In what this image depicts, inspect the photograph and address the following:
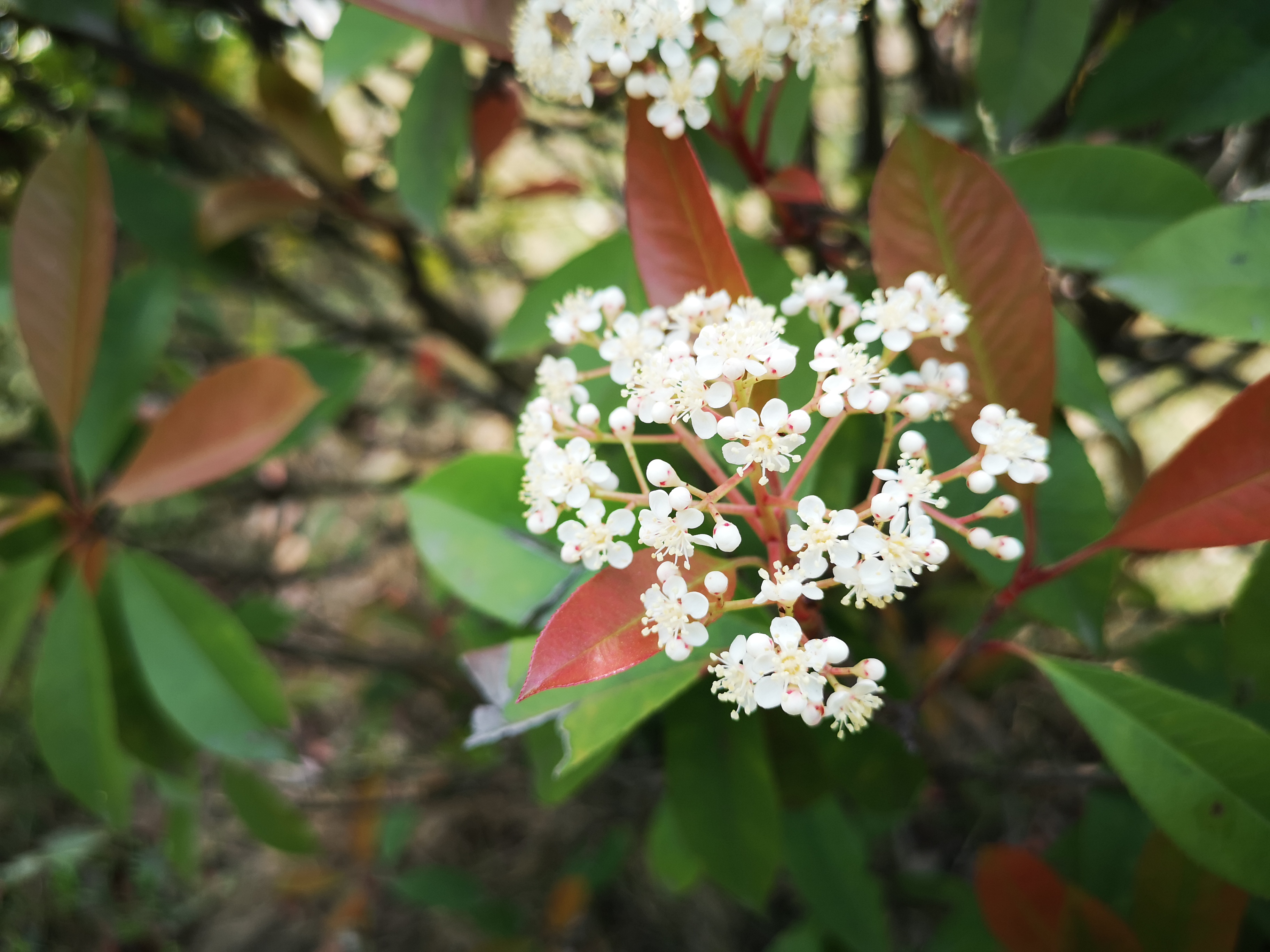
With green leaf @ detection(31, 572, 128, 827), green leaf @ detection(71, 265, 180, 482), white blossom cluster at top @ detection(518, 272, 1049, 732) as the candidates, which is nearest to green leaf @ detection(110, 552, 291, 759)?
green leaf @ detection(31, 572, 128, 827)

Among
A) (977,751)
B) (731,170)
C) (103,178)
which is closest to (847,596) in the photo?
(731,170)

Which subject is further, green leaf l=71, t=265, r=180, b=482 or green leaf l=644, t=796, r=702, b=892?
green leaf l=644, t=796, r=702, b=892

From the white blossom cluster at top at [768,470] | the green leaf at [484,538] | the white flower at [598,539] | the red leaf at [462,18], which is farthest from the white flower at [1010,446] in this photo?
the red leaf at [462,18]

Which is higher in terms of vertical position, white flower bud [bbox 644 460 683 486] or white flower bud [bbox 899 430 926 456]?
white flower bud [bbox 644 460 683 486]

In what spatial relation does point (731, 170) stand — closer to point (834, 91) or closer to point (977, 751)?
point (977, 751)

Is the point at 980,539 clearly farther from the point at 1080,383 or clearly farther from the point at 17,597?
the point at 17,597

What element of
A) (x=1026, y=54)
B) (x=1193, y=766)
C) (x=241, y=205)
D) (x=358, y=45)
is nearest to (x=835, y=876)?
(x=1193, y=766)

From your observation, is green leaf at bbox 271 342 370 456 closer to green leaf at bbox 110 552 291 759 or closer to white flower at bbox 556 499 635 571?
green leaf at bbox 110 552 291 759

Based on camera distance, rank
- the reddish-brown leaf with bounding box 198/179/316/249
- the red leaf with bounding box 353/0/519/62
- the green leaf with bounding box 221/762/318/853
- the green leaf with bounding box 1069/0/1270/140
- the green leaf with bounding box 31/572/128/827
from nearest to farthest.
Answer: the red leaf with bounding box 353/0/519/62
the green leaf with bounding box 1069/0/1270/140
the green leaf with bounding box 31/572/128/827
the reddish-brown leaf with bounding box 198/179/316/249
the green leaf with bounding box 221/762/318/853
